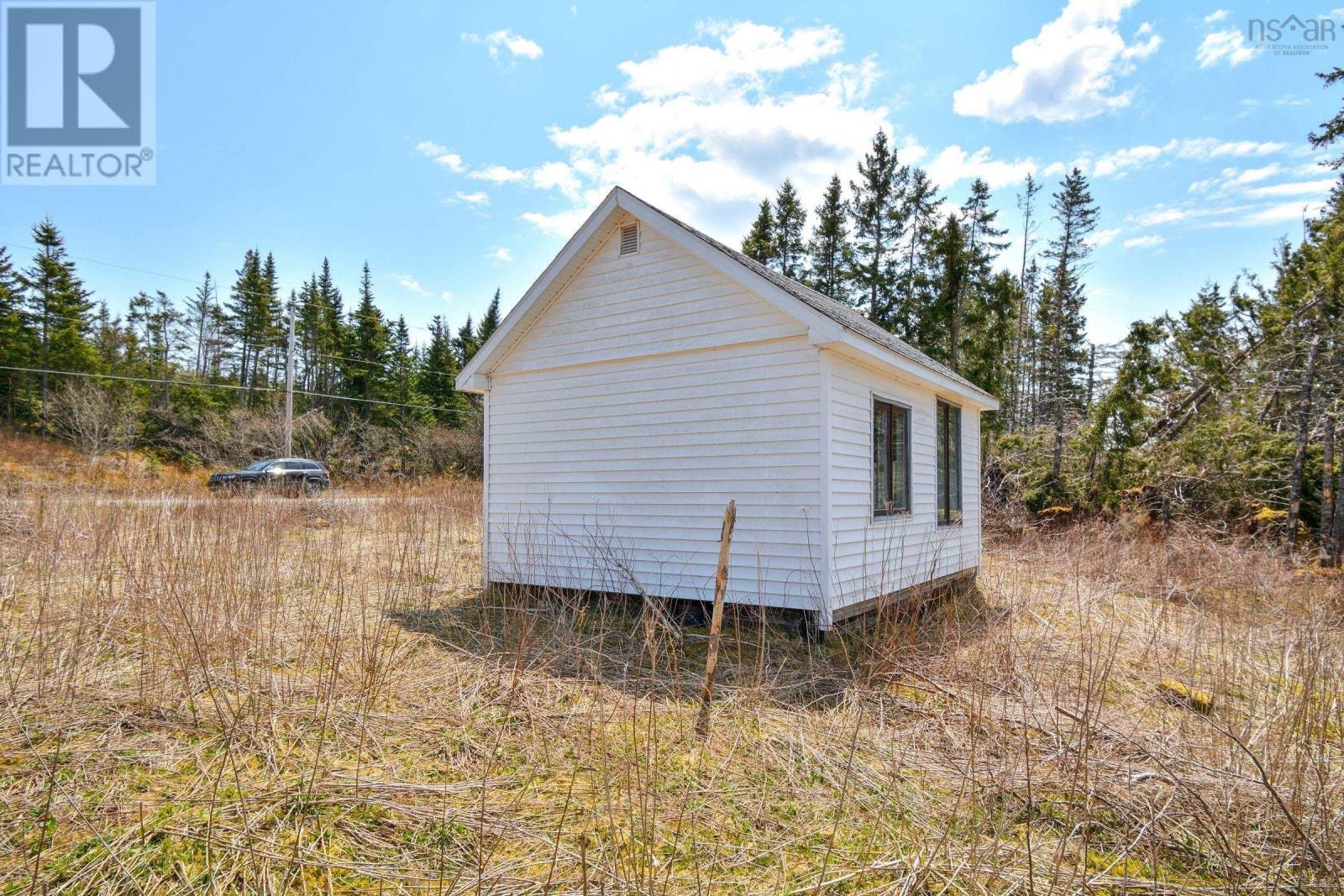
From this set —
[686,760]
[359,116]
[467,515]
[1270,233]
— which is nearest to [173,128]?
[359,116]

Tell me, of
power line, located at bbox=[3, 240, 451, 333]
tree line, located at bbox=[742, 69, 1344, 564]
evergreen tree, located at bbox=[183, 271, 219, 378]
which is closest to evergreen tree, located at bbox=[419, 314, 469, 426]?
Result: power line, located at bbox=[3, 240, 451, 333]

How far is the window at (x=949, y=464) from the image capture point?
27.9 ft

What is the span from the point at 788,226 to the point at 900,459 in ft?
72.8

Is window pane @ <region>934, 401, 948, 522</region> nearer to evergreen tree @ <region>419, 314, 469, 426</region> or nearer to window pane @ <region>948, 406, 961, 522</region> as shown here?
window pane @ <region>948, 406, 961, 522</region>

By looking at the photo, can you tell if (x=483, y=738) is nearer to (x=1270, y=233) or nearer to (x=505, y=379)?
(x=505, y=379)

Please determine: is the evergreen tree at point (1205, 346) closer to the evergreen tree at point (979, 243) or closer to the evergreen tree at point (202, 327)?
the evergreen tree at point (979, 243)

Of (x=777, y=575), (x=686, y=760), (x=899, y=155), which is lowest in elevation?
(x=686, y=760)

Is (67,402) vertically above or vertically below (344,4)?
below

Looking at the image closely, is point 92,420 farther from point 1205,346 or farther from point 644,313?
point 1205,346

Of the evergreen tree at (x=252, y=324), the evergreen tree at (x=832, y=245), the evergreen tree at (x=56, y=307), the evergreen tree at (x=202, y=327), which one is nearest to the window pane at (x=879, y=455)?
the evergreen tree at (x=832, y=245)

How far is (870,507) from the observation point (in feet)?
21.7

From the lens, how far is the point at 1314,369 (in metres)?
11.5

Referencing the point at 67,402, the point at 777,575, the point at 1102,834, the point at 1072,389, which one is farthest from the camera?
the point at 1072,389

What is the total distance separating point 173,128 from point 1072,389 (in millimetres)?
33929
